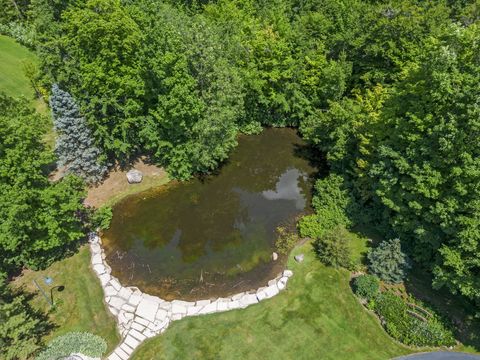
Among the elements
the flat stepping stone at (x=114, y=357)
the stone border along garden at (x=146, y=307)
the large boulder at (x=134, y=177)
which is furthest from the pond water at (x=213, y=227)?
the flat stepping stone at (x=114, y=357)

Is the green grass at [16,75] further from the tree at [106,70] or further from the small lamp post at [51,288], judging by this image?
the small lamp post at [51,288]

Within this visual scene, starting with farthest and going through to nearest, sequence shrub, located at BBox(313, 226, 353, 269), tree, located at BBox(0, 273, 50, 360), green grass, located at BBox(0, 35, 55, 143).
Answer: green grass, located at BBox(0, 35, 55, 143) < shrub, located at BBox(313, 226, 353, 269) < tree, located at BBox(0, 273, 50, 360)

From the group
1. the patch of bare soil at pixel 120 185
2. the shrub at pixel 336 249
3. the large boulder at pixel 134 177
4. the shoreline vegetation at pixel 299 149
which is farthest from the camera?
the large boulder at pixel 134 177

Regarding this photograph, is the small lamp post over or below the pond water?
below

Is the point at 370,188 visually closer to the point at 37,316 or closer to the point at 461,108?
the point at 461,108

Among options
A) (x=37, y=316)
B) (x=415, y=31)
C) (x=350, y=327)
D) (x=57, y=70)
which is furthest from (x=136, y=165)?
(x=415, y=31)

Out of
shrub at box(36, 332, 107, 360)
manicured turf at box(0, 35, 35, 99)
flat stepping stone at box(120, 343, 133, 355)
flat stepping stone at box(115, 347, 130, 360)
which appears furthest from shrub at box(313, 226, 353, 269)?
manicured turf at box(0, 35, 35, 99)

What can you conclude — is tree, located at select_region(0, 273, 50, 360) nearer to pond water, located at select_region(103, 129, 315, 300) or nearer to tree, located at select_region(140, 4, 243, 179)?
pond water, located at select_region(103, 129, 315, 300)
